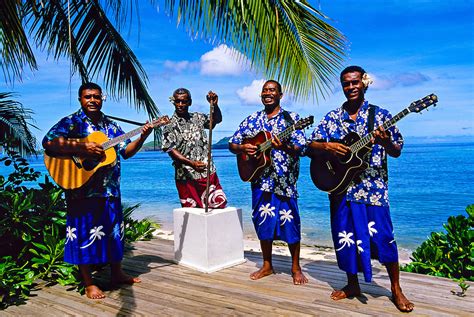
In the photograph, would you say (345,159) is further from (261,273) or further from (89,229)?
(89,229)

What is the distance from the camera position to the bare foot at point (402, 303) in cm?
306

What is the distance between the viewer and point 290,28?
3.86m

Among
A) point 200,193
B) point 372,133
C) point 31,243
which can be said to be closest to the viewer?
point 372,133

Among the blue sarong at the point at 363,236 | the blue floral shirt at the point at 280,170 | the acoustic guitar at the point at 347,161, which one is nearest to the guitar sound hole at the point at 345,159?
the acoustic guitar at the point at 347,161

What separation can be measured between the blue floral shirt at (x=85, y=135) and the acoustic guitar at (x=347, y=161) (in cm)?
160

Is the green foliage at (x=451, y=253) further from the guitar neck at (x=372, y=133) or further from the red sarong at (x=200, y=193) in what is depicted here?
the red sarong at (x=200, y=193)

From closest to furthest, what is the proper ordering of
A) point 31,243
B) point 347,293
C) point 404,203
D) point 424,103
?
point 424,103, point 347,293, point 31,243, point 404,203

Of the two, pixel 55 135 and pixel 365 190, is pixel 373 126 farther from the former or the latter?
pixel 55 135

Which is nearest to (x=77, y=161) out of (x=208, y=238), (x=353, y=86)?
(x=208, y=238)

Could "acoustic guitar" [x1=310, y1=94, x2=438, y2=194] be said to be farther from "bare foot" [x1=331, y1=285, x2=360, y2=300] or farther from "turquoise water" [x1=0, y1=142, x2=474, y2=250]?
"turquoise water" [x1=0, y1=142, x2=474, y2=250]

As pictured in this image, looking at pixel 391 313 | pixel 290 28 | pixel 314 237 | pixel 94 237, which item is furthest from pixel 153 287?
pixel 314 237

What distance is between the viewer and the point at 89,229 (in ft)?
11.8

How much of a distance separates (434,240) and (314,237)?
955 centimetres

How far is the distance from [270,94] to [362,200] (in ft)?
4.15
